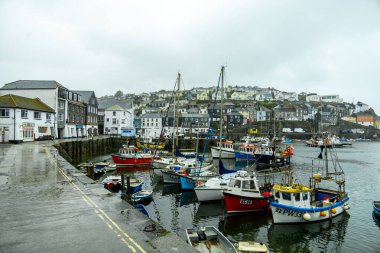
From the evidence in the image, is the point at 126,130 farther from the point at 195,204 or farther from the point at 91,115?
the point at 195,204

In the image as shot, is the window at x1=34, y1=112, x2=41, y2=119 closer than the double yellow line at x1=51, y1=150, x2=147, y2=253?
No

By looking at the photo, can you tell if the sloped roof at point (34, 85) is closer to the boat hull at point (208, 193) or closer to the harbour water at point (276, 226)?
the harbour water at point (276, 226)

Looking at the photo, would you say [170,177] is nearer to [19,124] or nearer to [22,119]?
[19,124]

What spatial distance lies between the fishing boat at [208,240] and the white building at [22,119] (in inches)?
1828

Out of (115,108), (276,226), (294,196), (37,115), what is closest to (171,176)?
(276,226)

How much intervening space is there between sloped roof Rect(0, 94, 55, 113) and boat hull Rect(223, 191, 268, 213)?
43703 mm

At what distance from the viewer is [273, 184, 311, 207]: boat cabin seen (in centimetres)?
1981

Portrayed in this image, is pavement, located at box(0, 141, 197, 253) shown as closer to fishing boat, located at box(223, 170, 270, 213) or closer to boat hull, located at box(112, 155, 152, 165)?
fishing boat, located at box(223, 170, 270, 213)

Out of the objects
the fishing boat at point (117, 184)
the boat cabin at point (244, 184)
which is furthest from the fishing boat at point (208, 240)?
the fishing boat at point (117, 184)

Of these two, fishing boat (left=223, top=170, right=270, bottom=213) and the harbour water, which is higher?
fishing boat (left=223, top=170, right=270, bottom=213)

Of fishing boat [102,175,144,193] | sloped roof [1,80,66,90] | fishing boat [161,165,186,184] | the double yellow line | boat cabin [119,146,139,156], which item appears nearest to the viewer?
the double yellow line

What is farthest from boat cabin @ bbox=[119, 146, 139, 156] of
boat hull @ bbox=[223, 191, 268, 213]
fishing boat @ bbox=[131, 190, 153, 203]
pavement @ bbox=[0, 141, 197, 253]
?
boat hull @ bbox=[223, 191, 268, 213]

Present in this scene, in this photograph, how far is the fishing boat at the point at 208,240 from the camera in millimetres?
13180

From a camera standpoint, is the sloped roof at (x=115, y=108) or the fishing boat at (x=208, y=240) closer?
the fishing boat at (x=208, y=240)
